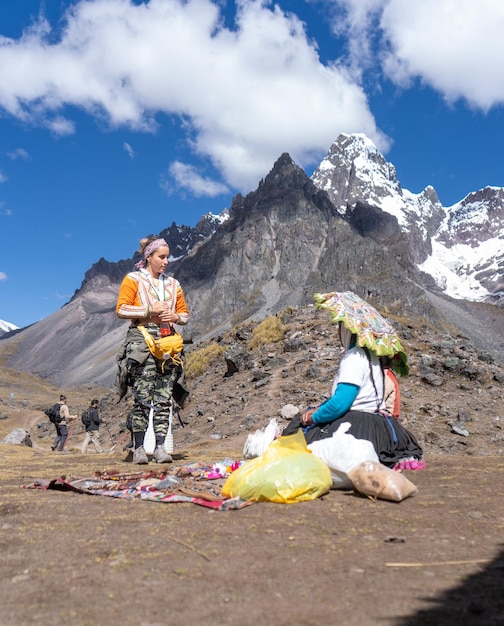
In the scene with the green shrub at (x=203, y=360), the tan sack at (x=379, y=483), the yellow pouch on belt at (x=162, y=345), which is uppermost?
the green shrub at (x=203, y=360)

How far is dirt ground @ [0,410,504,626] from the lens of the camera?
1.86 m

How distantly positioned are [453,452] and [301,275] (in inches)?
4000

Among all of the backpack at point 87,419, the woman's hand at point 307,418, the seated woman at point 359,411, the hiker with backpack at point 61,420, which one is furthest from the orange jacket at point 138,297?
the hiker with backpack at point 61,420

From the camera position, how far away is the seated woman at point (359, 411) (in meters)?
4.33

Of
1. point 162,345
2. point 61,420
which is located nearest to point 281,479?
point 162,345

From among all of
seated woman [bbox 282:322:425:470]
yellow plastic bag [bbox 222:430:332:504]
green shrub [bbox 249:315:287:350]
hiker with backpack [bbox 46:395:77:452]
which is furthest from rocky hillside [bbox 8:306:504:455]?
yellow plastic bag [bbox 222:430:332:504]

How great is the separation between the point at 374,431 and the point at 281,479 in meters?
1.07

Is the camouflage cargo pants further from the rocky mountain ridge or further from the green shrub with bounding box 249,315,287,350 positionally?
the rocky mountain ridge

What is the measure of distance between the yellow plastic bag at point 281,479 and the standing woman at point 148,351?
2526mm

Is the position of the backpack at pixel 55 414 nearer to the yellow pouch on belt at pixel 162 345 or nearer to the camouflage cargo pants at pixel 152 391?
the camouflage cargo pants at pixel 152 391

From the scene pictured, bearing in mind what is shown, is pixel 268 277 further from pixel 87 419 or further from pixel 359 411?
pixel 359 411

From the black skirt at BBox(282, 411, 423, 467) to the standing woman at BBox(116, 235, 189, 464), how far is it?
219 centimetres

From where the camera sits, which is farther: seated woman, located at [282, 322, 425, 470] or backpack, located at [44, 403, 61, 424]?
backpack, located at [44, 403, 61, 424]

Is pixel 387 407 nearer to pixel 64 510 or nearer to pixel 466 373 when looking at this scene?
pixel 64 510
